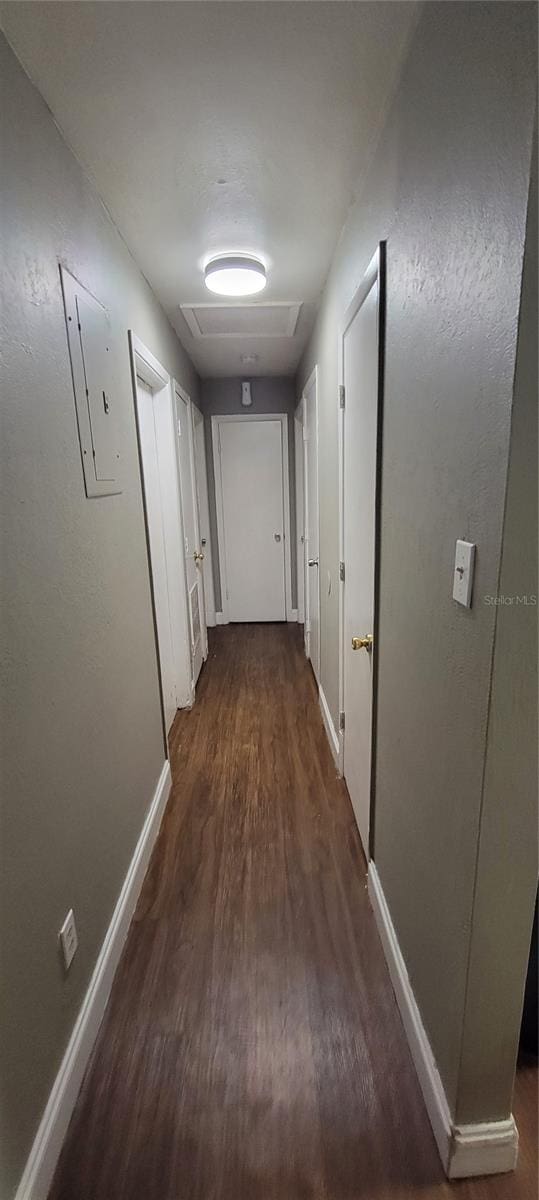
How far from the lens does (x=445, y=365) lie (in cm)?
92

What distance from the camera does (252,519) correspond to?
4.62 metres

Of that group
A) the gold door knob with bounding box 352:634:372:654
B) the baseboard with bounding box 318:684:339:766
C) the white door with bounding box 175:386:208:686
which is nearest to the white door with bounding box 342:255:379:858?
the gold door knob with bounding box 352:634:372:654

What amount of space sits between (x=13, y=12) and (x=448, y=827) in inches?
68.4

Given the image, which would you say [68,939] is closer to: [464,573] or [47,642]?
[47,642]

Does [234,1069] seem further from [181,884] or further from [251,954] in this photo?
[181,884]

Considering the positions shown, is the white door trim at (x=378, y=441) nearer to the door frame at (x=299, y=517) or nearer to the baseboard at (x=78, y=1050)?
the baseboard at (x=78, y=1050)

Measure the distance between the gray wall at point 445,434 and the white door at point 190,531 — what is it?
6.04ft

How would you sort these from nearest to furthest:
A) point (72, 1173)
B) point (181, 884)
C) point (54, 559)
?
1. point (72, 1173)
2. point (54, 559)
3. point (181, 884)

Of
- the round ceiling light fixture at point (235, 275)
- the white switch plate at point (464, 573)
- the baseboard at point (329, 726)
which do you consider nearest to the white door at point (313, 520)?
the baseboard at point (329, 726)

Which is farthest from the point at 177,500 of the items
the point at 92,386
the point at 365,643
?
the point at 365,643

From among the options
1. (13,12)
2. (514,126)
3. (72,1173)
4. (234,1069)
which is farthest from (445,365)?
(72,1173)

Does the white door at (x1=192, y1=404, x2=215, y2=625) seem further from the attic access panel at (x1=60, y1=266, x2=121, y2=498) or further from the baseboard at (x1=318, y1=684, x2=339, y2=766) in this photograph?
the attic access panel at (x1=60, y1=266, x2=121, y2=498)

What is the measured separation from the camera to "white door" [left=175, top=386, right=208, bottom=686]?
3.12 metres

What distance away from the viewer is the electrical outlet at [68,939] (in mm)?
1147
